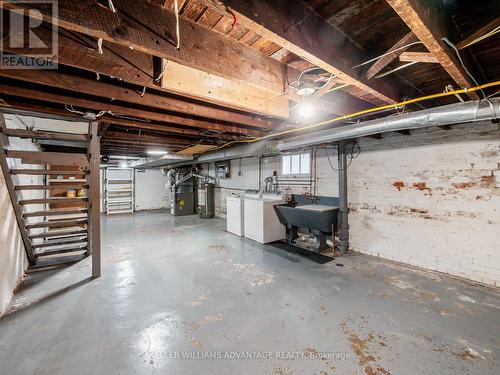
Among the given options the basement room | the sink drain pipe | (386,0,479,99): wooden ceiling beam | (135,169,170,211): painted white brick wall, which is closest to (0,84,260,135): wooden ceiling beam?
the basement room

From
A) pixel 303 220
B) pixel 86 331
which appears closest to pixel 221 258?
pixel 303 220

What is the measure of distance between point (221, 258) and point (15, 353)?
2.37 meters

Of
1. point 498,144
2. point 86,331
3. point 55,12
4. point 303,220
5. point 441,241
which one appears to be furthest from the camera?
point 303,220

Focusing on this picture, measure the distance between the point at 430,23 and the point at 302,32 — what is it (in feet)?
2.02

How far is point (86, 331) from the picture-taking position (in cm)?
188

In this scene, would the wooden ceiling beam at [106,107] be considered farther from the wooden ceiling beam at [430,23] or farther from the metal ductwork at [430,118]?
the wooden ceiling beam at [430,23]

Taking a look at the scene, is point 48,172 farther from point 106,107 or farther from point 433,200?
point 433,200

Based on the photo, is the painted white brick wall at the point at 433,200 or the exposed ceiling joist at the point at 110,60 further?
the painted white brick wall at the point at 433,200

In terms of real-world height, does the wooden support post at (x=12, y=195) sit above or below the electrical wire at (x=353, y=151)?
below

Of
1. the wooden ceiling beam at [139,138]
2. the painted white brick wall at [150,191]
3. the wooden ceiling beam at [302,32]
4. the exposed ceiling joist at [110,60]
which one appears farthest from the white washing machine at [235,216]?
the painted white brick wall at [150,191]

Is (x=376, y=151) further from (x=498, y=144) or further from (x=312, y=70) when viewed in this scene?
(x=312, y=70)

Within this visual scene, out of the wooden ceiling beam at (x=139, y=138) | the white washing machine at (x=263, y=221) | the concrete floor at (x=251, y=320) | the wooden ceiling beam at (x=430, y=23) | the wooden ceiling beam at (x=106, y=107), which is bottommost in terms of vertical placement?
the concrete floor at (x=251, y=320)

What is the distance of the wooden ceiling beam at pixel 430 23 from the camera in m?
0.94

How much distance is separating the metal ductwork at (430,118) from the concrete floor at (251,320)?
1872 millimetres
